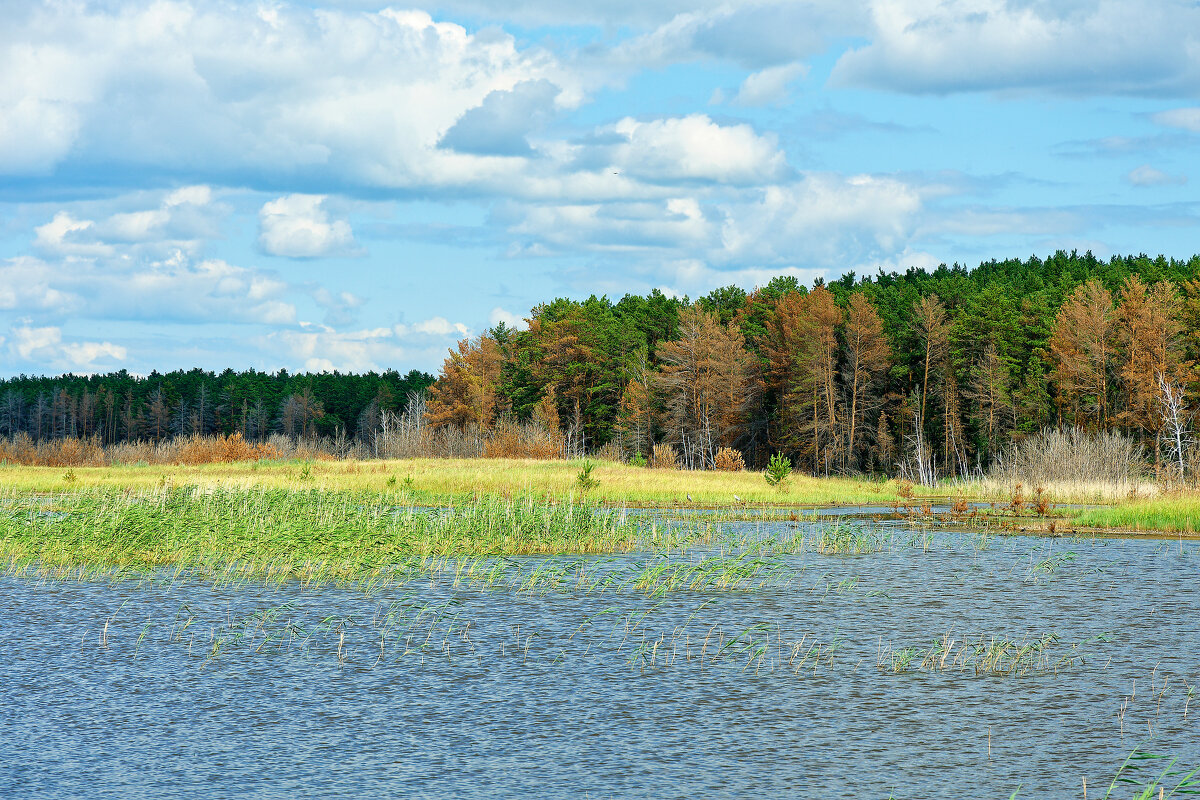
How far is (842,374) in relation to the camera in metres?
82.1

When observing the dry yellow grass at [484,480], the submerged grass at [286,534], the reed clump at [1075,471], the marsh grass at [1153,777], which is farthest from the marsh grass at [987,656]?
the reed clump at [1075,471]

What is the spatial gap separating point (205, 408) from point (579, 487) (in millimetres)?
120730

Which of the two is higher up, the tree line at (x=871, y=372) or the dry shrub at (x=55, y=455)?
the tree line at (x=871, y=372)

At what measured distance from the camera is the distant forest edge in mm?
67188

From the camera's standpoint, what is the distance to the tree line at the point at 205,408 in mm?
143750

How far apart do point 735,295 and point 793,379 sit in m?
21.5

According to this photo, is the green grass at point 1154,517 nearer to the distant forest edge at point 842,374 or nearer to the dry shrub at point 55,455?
the distant forest edge at point 842,374

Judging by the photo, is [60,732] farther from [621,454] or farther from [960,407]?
[960,407]

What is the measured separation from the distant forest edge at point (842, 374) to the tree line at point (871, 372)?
0.59 ft

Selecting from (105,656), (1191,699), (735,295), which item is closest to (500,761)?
(105,656)

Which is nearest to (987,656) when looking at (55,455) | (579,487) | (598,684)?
(598,684)

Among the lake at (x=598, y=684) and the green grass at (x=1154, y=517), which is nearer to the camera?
the lake at (x=598, y=684)

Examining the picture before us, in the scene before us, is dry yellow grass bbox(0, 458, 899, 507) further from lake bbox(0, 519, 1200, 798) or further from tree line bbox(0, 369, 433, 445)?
tree line bbox(0, 369, 433, 445)

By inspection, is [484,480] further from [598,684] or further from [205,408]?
[205,408]
